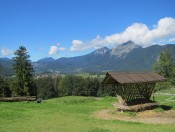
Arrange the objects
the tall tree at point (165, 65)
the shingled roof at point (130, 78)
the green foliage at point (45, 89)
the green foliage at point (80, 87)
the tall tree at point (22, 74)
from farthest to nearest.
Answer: the green foliage at point (80, 87) < the green foliage at point (45, 89) < the tall tree at point (165, 65) < the tall tree at point (22, 74) < the shingled roof at point (130, 78)

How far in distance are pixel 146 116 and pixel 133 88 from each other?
5154 millimetres

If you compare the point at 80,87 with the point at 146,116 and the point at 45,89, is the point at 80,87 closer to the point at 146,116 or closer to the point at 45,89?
the point at 45,89

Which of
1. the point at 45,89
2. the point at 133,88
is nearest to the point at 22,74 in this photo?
the point at 133,88

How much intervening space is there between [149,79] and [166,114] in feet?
16.6

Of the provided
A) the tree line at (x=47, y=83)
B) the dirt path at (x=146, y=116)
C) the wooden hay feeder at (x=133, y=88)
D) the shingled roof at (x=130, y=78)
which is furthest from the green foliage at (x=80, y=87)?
the dirt path at (x=146, y=116)

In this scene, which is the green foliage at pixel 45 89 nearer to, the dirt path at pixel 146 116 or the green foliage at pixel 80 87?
the green foliage at pixel 80 87

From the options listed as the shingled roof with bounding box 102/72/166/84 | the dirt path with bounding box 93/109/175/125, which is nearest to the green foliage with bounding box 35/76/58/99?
the shingled roof with bounding box 102/72/166/84

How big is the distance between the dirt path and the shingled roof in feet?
11.3

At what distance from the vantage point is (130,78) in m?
31.5

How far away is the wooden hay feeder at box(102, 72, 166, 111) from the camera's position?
30.8m

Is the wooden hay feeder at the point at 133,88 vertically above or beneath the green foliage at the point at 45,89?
above

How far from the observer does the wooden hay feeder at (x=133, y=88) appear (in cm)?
3077

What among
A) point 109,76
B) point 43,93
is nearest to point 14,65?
point 109,76

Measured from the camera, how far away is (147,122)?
25.5 meters
